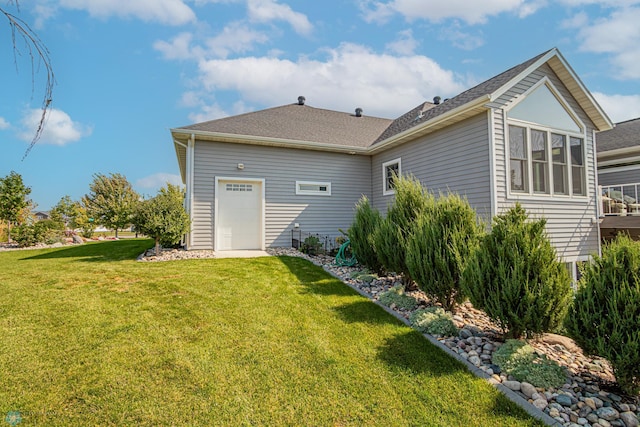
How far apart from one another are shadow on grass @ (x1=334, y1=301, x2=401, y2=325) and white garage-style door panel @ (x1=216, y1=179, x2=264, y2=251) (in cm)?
562

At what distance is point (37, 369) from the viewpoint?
2.64 meters

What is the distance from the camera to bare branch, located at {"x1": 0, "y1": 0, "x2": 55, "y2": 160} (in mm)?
1637

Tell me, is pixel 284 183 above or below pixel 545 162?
below

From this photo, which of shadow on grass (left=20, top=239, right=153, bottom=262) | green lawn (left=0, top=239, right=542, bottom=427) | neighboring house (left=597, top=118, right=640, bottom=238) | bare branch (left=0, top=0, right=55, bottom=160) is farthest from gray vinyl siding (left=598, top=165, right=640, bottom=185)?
shadow on grass (left=20, top=239, right=153, bottom=262)

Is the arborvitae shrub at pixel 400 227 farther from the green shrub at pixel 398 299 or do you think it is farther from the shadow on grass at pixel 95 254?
the shadow on grass at pixel 95 254

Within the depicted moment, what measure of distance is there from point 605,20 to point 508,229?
299 inches

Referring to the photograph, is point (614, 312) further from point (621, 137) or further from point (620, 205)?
point (621, 137)

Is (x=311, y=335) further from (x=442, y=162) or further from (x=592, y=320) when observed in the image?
(x=442, y=162)

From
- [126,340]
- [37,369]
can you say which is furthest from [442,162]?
[37,369]

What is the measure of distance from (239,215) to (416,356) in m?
7.39

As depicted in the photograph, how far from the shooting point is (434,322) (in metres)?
3.77

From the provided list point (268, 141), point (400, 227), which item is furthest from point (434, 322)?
point (268, 141)

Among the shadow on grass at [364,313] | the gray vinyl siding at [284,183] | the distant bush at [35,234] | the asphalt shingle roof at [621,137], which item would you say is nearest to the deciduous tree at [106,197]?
the distant bush at [35,234]

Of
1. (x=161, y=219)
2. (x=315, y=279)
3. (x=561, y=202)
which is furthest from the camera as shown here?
(x=161, y=219)
